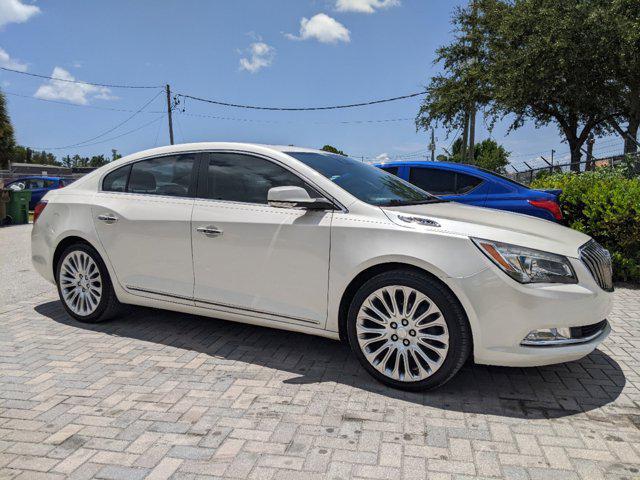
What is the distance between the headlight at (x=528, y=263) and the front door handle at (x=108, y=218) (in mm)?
3039

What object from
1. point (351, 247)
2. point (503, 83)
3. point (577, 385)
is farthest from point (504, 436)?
point (503, 83)

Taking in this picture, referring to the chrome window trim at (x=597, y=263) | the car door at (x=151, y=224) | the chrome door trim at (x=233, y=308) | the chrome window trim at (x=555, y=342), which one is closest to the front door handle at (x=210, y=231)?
the car door at (x=151, y=224)

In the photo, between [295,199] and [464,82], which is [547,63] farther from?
[295,199]

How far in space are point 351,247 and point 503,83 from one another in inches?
747

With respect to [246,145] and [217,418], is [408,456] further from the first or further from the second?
[246,145]

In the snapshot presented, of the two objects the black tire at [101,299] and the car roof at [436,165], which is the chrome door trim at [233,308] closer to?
the black tire at [101,299]

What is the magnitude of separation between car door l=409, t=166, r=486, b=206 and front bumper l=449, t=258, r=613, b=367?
4.11 meters

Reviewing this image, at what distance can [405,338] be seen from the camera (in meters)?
3.33

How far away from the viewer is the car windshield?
3785 mm

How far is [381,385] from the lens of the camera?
3.50 meters

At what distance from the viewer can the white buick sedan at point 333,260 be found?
312 cm

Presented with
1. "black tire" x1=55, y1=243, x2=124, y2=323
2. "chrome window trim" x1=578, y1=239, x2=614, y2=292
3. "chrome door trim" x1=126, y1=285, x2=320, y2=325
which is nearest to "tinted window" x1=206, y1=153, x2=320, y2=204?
"chrome door trim" x1=126, y1=285, x2=320, y2=325

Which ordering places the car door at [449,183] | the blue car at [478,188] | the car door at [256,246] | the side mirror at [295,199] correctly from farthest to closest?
the car door at [449,183]
the blue car at [478,188]
the car door at [256,246]
the side mirror at [295,199]

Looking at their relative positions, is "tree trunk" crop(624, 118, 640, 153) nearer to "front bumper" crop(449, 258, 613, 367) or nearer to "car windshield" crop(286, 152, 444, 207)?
"car windshield" crop(286, 152, 444, 207)
